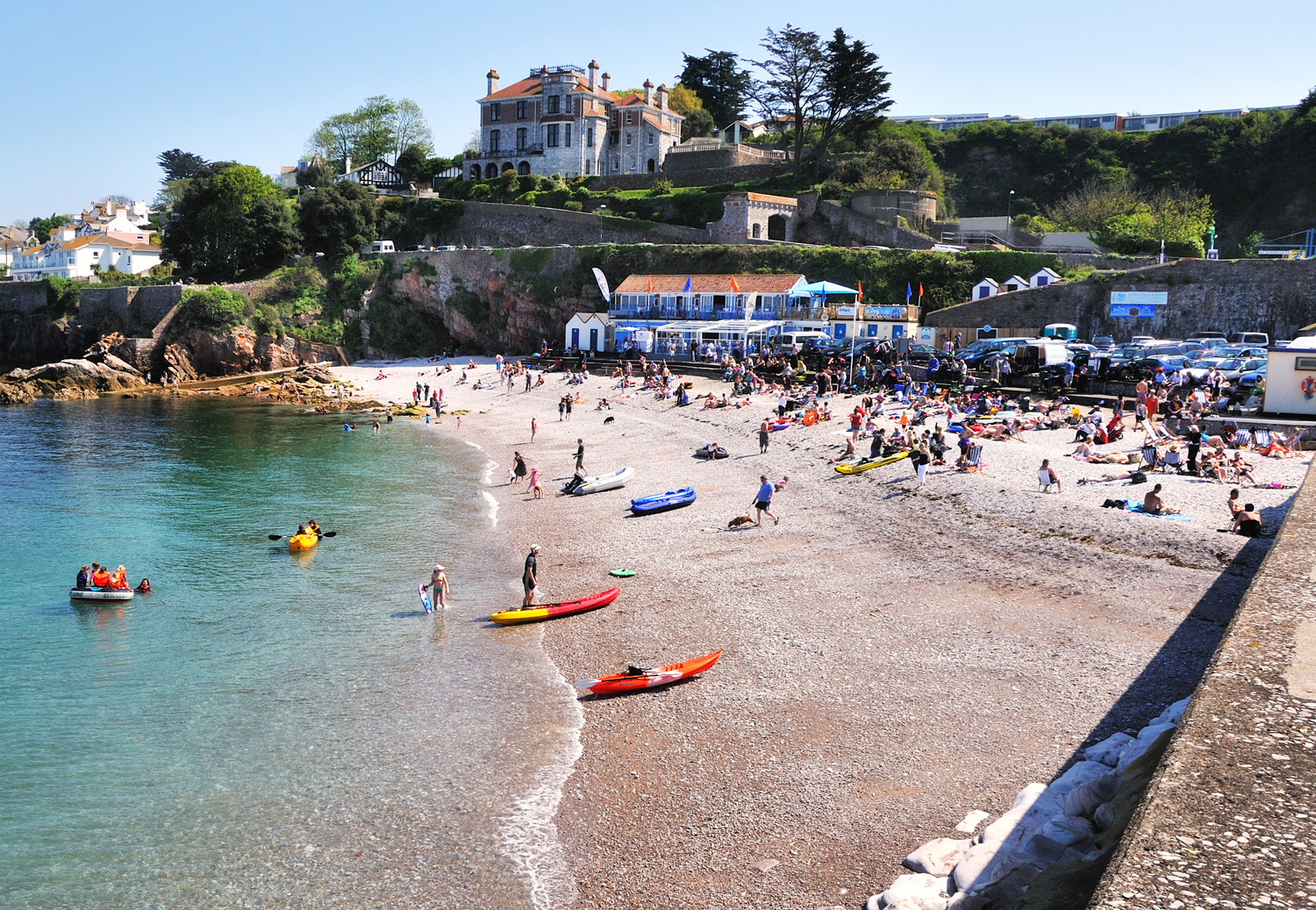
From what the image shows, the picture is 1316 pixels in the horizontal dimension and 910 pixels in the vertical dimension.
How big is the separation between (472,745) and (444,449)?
22.8 m

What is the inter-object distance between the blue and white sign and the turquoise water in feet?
100

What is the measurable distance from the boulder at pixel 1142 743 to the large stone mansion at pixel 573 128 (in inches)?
2649

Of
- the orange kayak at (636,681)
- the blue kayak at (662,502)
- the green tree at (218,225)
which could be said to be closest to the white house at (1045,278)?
the blue kayak at (662,502)

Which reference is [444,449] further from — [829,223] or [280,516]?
[829,223]

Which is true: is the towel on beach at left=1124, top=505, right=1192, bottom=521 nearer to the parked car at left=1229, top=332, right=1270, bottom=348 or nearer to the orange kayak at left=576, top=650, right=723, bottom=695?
the orange kayak at left=576, top=650, right=723, bottom=695

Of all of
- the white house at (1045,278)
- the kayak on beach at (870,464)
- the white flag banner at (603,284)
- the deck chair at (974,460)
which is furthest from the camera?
the white flag banner at (603,284)

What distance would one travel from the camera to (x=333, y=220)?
5991 centimetres

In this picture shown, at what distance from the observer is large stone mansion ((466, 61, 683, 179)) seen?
72.4 meters

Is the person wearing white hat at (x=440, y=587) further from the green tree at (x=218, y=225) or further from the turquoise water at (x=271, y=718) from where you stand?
the green tree at (x=218, y=225)

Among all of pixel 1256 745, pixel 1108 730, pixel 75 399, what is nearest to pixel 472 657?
pixel 1108 730

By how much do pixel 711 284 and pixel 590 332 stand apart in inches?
283

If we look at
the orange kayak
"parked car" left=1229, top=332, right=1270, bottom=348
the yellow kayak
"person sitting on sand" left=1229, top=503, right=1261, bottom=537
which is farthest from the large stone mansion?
the orange kayak

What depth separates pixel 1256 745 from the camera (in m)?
6.09

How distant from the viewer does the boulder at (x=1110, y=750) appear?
9.00m
